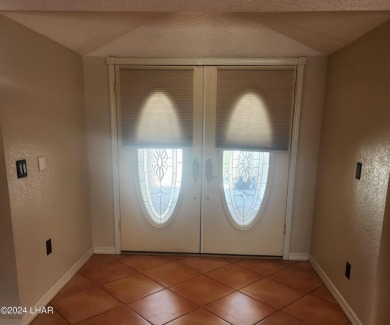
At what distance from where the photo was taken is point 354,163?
2.06m

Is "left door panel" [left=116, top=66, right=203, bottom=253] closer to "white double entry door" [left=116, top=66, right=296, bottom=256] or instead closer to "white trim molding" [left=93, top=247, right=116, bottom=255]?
"white double entry door" [left=116, top=66, right=296, bottom=256]

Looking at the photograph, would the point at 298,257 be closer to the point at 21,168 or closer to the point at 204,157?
the point at 204,157

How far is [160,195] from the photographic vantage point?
2.98 m

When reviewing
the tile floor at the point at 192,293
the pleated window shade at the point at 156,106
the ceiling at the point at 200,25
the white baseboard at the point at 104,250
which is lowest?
the tile floor at the point at 192,293

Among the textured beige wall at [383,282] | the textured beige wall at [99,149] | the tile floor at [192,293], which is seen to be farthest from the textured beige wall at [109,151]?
the textured beige wall at [383,282]

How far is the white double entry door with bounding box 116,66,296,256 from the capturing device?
8.95 feet

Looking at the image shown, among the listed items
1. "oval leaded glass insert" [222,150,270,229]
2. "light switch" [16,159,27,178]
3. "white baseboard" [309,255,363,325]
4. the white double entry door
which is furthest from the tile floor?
"light switch" [16,159,27,178]

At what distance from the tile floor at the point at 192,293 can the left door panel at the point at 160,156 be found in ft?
0.89

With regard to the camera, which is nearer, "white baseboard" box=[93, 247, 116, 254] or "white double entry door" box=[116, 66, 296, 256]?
"white double entry door" box=[116, 66, 296, 256]

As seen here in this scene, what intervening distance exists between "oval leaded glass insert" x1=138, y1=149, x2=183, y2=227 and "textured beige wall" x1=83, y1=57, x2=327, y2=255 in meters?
0.37

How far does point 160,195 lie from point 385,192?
2.02 metres

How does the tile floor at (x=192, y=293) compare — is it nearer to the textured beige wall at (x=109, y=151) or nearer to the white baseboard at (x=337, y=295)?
the white baseboard at (x=337, y=295)

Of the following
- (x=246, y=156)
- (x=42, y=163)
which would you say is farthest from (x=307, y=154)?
(x=42, y=163)

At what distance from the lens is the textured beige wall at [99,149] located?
277 cm
